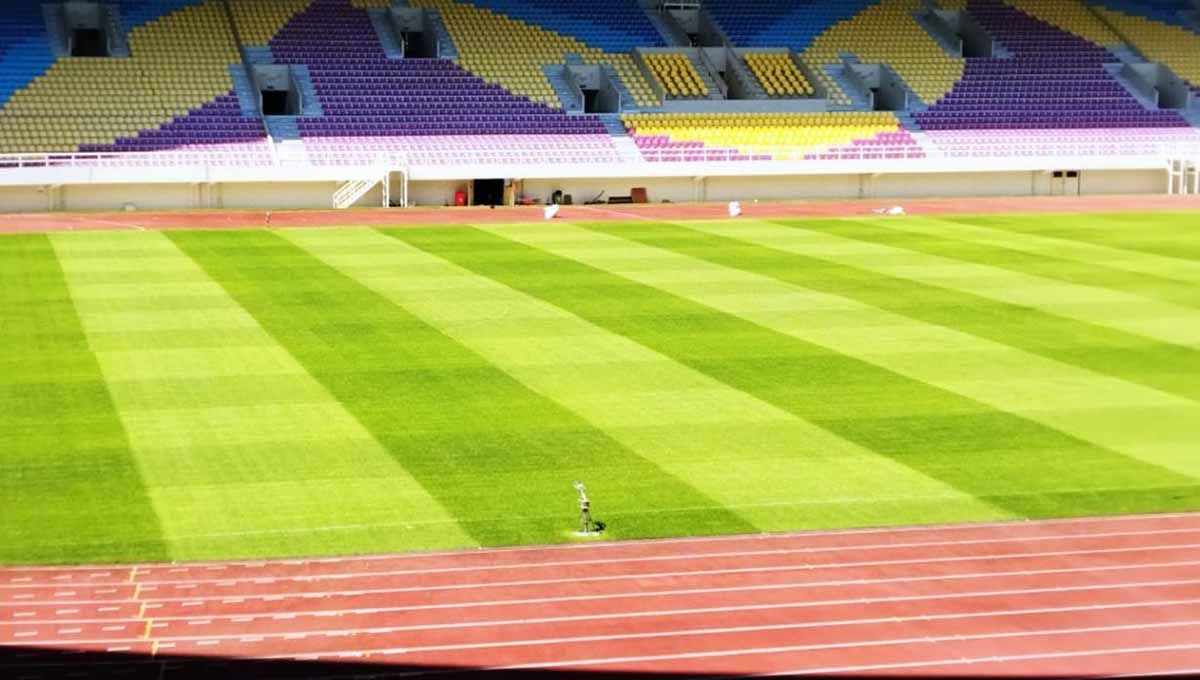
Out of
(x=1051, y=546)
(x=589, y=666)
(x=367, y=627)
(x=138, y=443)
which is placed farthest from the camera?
(x=138, y=443)

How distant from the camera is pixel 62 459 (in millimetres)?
19266

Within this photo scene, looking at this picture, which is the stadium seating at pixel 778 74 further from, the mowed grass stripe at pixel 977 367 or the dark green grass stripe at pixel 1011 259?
the mowed grass stripe at pixel 977 367

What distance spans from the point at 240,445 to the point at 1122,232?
26745 millimetres

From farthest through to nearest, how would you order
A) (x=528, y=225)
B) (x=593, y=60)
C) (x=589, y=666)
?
(x=593, y=60) < (x=528, y=225) < (x=589, y=666)

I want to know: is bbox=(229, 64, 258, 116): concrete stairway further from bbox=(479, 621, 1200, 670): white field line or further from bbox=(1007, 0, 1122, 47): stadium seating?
bbox=(479, 621, 1200, 670): white field line

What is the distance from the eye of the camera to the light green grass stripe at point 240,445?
663 inches

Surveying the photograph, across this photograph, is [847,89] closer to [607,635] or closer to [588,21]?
[588,21]

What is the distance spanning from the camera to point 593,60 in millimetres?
58750

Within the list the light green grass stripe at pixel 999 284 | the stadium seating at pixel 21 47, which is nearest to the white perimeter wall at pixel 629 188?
the stadium seating at pixel 21 47

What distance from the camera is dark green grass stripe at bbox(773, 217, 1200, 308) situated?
104 feet

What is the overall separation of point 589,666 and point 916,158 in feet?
140

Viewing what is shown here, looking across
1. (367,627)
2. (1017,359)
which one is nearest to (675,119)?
(1017,359)

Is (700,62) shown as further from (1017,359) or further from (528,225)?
(1017,359)

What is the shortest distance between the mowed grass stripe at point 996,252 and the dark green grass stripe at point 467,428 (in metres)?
11.3
